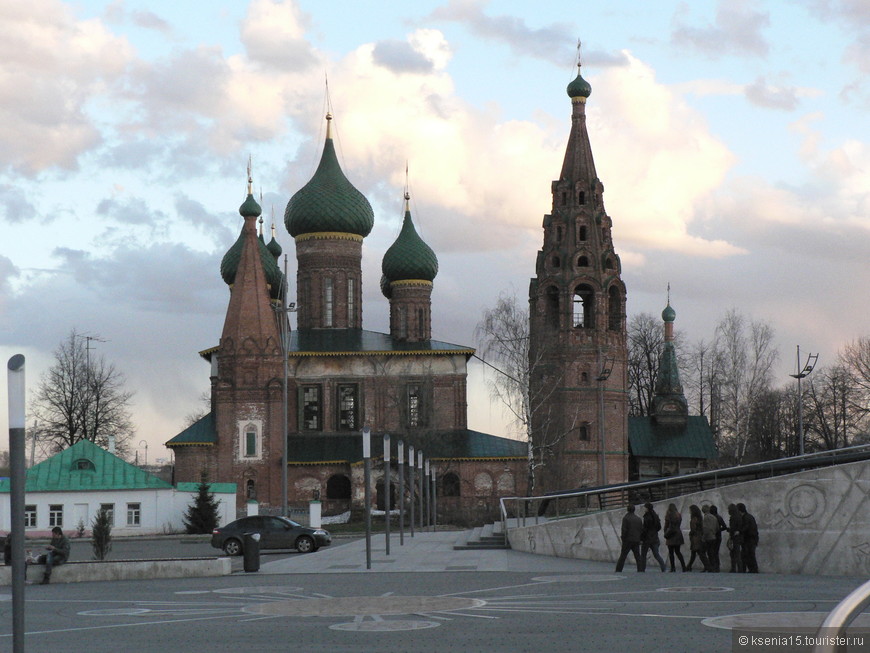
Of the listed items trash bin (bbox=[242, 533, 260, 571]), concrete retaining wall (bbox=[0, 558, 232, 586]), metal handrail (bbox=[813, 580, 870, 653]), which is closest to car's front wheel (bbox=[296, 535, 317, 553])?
trash bin (bbox=[242, 533, 260, 571])

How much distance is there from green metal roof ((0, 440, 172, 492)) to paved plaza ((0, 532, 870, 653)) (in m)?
30.2

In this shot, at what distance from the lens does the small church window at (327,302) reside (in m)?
66.4

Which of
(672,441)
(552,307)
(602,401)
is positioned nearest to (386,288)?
(552,307)

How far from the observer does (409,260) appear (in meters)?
67.1

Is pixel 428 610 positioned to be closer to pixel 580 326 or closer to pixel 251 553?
pixel 251 553

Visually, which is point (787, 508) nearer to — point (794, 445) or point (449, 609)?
point (449, 609)

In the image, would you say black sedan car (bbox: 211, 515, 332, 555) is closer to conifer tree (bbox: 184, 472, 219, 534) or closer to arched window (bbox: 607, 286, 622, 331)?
conifer tree (bbox: 184, 472, 219, 534)

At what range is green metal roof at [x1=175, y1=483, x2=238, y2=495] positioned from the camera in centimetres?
5281

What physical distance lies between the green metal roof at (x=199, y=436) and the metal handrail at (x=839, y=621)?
181 feet

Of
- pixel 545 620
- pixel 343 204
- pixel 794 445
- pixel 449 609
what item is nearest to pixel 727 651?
pixel 545 620

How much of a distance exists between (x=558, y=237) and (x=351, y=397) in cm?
1363

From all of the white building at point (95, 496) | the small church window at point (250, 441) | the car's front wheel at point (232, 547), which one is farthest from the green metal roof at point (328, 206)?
the car's front wheel at point (232, 547)

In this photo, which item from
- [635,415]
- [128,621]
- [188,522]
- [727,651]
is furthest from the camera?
[635,415]

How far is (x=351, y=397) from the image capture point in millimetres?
63656
